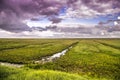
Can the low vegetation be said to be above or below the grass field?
below

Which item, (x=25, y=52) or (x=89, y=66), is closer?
(x=89, y=66)

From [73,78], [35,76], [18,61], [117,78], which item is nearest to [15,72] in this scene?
[35,76]

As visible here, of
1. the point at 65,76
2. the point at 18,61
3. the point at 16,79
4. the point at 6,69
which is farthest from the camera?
the point at 18,61

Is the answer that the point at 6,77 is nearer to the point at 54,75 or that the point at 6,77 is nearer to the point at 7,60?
the point at 54,75

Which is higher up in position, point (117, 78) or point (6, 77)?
point (6, 77)

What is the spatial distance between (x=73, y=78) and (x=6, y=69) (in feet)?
22.1

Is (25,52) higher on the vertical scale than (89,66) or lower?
higher

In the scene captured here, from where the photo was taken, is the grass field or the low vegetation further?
the grass field

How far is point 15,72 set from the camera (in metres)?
18.9

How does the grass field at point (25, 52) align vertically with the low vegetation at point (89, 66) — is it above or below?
above

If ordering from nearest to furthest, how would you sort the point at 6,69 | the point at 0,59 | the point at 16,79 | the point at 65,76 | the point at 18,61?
the point at 16,79 < the point at 65,76 < the point at 6,69 < the point at 18,61 < the point at 0,59

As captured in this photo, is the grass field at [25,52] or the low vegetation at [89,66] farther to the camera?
the grass field at [25,52]

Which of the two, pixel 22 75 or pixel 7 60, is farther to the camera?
pixel 7 60

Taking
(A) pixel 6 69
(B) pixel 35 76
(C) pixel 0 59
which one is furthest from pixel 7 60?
(B) pixel 35 76
